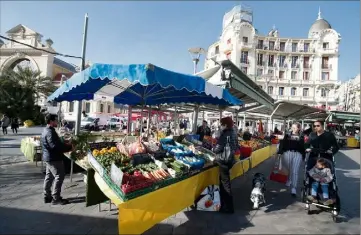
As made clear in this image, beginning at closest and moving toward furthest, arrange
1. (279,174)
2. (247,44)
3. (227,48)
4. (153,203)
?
1. (153,203)
2. (279,174)
3. (247,44)
4. (227,48)

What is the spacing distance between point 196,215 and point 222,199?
25.0 inches

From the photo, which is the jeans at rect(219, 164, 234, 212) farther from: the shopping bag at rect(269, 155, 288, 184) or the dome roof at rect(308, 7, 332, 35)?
the dome roof at rect(308, 7, 332, 35)

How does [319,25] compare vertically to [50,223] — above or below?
above

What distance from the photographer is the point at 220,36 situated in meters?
66.9

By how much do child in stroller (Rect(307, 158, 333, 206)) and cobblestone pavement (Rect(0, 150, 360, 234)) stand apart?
34 cm

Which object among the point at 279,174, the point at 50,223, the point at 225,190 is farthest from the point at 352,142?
the point at 50,223

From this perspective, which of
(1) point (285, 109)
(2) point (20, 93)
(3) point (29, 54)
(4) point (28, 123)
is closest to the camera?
(1) point (285, 109)

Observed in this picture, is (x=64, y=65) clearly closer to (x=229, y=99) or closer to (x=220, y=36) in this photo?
(x=220, y=36)

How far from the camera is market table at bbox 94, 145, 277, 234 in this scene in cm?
335

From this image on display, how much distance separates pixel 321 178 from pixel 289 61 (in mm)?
61102

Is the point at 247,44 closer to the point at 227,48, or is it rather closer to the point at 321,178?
the point at 227,48

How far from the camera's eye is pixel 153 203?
3713 mm

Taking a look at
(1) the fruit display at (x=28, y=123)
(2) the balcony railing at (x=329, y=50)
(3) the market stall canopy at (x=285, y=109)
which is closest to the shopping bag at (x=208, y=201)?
(3) the market stall canopy at (x=285, y=109)

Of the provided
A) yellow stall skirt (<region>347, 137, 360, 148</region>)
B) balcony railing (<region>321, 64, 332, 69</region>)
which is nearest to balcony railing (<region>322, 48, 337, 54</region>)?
balcony railing (<region>321, 64, 332, 69</region>)
